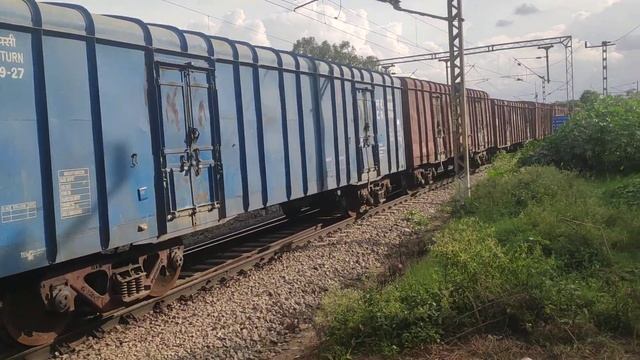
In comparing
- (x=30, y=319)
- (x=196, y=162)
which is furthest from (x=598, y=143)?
(x=30, y=319)

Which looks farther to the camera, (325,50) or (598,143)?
(325,50)

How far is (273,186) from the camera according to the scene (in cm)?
988

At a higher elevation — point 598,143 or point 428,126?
point 428,126

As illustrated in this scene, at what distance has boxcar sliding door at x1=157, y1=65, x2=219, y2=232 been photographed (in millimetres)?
7414

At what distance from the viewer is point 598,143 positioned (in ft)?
49.5

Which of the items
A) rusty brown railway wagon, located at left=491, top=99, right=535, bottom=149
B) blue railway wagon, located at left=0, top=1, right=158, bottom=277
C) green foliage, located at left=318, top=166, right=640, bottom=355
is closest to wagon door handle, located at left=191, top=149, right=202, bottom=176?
blue railway wagon, located at left=0, top=1, right=158, bottom=277

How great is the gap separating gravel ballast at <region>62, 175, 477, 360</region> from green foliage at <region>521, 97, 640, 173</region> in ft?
23.9

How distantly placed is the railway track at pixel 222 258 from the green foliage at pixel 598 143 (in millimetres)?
4972

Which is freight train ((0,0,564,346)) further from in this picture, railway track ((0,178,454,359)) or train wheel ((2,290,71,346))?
railway track ((0,178,454,359))

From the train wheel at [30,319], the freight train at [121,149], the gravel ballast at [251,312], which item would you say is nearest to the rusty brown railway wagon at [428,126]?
the freight train at [121,149]

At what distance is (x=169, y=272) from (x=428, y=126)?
42.0ft

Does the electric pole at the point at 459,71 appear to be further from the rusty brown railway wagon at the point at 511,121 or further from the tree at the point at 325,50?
the tree at the point at 325,50

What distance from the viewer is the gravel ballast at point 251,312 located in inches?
235

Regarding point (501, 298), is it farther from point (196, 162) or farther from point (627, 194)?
point (627, 194)
